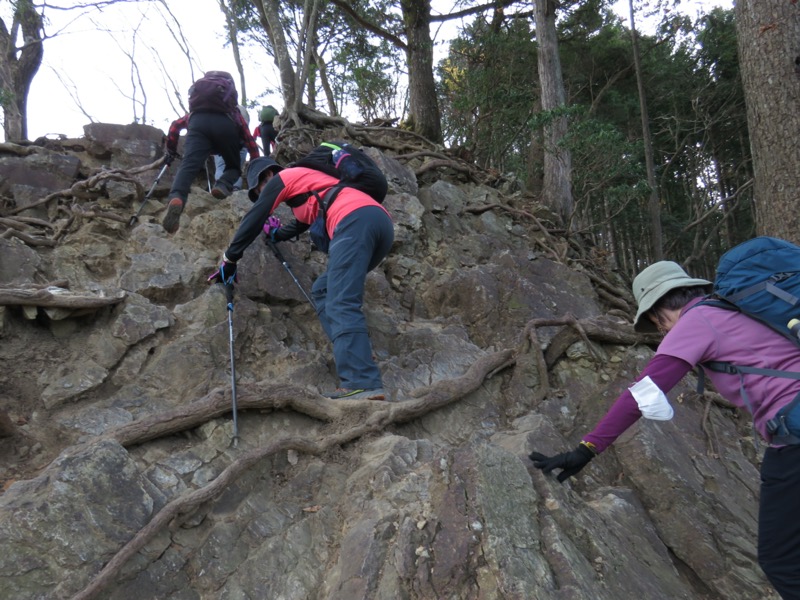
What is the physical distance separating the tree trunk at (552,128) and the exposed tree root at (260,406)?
23.4ft

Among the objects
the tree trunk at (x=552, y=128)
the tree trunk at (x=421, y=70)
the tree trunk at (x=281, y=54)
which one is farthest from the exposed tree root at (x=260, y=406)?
the tree trunk at (x=421, y=70)

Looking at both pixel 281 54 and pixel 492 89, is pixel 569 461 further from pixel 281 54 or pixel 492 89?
pixel 492 89

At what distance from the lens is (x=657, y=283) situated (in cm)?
269

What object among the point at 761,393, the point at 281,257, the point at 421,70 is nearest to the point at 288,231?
the point at 281,257

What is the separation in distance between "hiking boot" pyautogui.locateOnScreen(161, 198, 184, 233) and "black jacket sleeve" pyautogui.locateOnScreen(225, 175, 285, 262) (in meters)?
1.91

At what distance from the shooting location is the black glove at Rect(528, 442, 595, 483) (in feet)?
8.82

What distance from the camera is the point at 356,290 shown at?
4.02 meters

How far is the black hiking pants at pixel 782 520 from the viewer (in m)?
2.21

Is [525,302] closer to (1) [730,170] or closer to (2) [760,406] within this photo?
(2) [760,406]

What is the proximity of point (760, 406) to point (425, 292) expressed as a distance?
4.17m

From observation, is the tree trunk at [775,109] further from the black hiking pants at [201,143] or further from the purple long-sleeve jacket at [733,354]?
the black hiking pants at [201,143]

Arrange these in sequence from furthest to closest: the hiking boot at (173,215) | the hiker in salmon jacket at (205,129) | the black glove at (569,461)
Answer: the hiker in salmon jacket at (205,129) < the hiking boot at (173,215) < the black glove at (569,461)

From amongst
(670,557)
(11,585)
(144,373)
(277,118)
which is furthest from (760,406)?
(277,118)

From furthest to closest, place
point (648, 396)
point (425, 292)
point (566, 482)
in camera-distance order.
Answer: point (425, 292), point (566, 482), point (648, 396)
